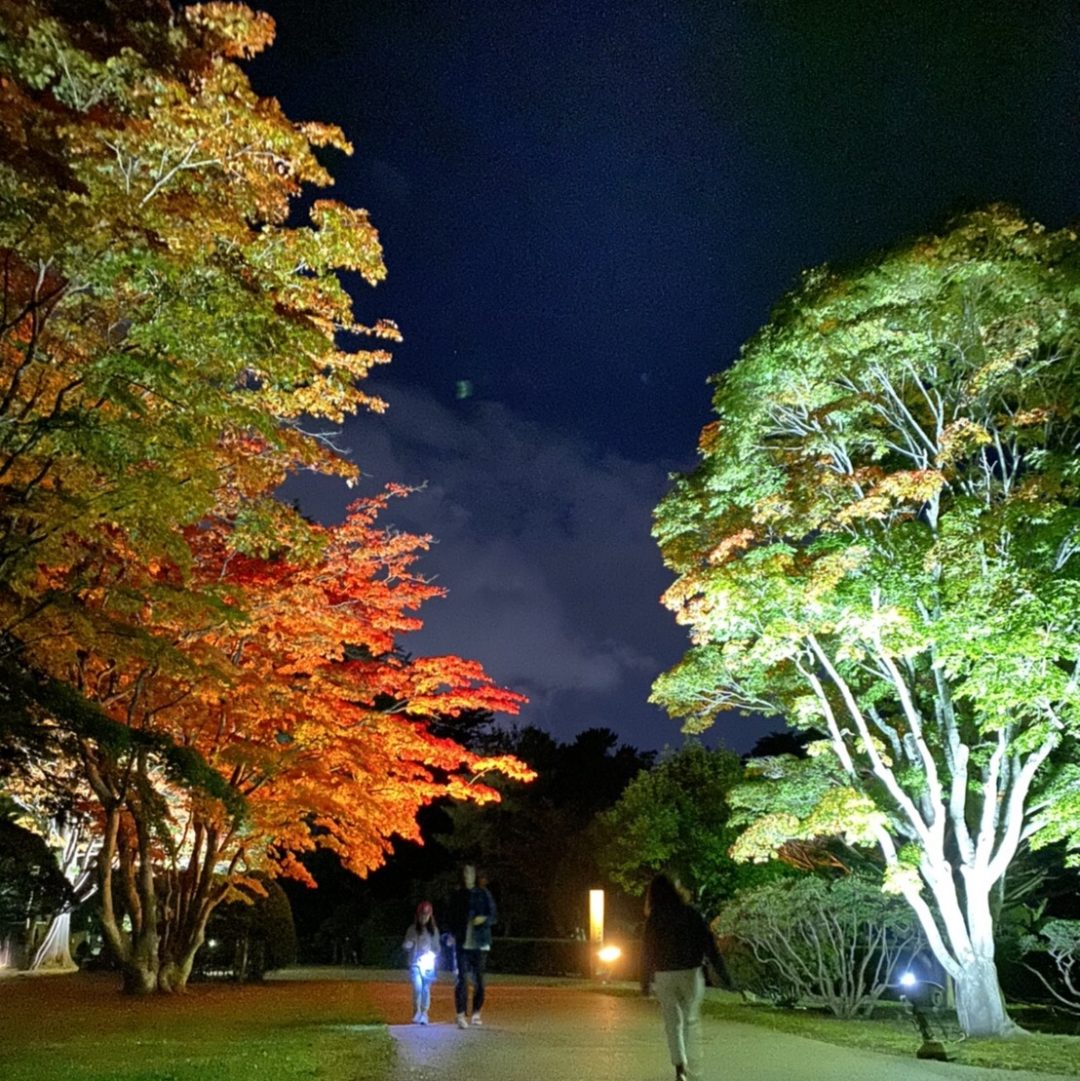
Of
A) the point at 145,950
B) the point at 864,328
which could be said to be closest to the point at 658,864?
the point at 145,950

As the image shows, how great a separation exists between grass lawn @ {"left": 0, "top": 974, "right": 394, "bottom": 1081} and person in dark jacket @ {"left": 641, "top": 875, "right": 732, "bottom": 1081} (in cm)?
212

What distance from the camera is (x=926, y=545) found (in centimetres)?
1228

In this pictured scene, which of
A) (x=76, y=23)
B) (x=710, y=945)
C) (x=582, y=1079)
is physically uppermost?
(x=76, y=23)

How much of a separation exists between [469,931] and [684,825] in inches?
481

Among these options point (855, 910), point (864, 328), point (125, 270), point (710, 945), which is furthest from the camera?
point (855, 910)

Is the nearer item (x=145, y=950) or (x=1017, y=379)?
(x=1017, y=379)

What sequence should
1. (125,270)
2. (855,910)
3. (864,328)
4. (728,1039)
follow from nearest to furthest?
(125,270)
(728,1039)
(864,328)
(855,910)

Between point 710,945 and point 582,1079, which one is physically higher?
point 710,945

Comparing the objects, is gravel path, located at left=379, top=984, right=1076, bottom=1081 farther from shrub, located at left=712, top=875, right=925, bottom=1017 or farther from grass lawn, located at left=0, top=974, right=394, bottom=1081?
shrub, located at left=712, top=875, right=925, bottom=1017

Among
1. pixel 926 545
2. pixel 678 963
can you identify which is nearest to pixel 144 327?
pixel 678 963

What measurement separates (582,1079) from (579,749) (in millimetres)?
29428

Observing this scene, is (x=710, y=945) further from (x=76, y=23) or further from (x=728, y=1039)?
(x=76, y=23)

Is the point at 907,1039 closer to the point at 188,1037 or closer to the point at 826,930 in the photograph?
the point at 826,930

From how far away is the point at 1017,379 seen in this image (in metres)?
12.6
